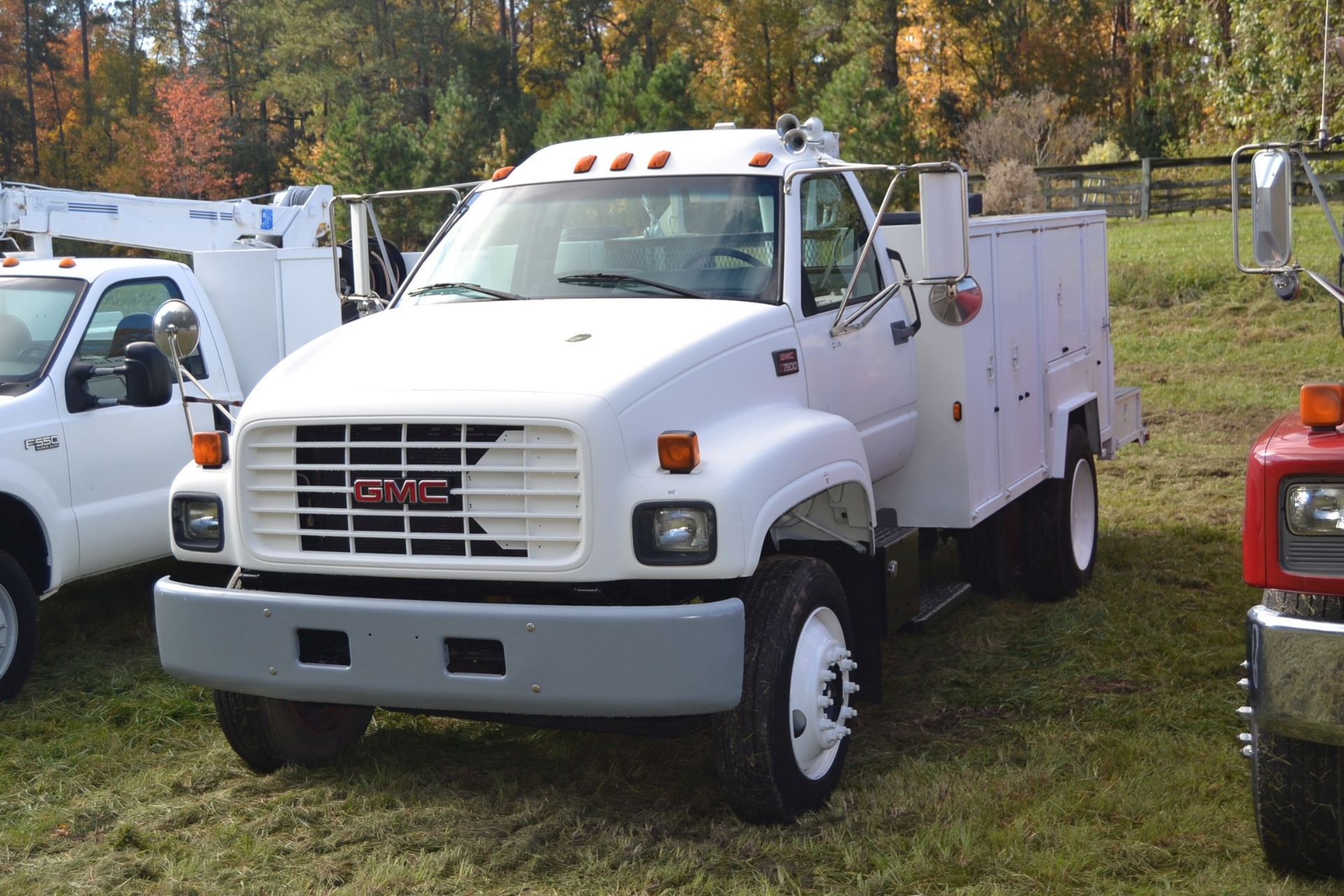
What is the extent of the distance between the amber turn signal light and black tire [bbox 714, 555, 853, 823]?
Result: 1890 millimetres

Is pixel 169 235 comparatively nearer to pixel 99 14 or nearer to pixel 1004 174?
pixel 1004 174

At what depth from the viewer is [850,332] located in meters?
6.01

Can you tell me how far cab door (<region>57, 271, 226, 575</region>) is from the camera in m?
6.95

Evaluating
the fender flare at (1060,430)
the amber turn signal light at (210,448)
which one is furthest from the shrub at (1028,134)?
the amber turn signal light at (210,448)

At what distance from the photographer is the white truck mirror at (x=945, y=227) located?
544 cm

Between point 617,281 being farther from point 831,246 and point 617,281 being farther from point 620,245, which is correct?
point 831,246

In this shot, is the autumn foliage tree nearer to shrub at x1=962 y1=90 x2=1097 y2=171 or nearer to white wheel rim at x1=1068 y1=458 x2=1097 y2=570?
shrub at x1=962 y1=90 x2=1097 y2=171

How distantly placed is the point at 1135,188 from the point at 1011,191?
378cm

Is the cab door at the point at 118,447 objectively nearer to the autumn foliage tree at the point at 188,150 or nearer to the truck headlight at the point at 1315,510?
the truck headlight at the point at 1315,510

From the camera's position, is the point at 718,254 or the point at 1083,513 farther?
the point at 1083,513

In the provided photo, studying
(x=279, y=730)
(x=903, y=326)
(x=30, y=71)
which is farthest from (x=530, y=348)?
(x=30, y=71)

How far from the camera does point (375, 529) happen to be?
486 centimetres

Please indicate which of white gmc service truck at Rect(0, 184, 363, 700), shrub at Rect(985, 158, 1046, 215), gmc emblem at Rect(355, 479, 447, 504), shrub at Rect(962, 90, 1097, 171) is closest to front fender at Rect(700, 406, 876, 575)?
gmc emblem at Rect(355, 479, 447, 504)

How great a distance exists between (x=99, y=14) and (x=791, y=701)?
2581 inches
